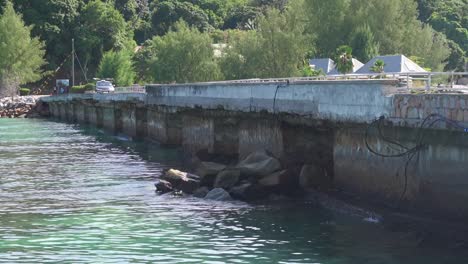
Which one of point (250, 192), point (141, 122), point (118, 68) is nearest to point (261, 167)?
point (250, 192)

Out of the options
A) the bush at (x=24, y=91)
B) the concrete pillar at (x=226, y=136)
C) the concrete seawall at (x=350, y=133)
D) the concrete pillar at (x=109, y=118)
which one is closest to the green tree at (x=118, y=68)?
the bush at (x=24, y=91)

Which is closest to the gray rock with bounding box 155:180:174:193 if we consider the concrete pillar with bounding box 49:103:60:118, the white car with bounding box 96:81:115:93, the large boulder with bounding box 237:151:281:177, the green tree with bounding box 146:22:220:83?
the large boulder with bounding box 237:151:281:177

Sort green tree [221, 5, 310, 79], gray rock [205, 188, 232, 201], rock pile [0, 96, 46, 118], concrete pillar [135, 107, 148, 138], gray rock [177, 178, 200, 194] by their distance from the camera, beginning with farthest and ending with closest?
1. rock pile [0, 96, 46, 118]
2. green tree [221, 5, 310, 79]
3. concrete pillar [135, 107, 148, 138]
4. gray rock [177, 178, 200, 194]
5. gray rock [205, 188, 232, 201]

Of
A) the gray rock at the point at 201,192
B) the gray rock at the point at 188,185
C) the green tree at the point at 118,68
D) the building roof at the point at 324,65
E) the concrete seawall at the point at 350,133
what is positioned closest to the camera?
the concrete seawall at the point at 350,133

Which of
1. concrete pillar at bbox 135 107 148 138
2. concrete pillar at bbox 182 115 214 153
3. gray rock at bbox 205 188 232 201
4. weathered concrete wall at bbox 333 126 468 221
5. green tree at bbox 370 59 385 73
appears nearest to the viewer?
weathered concrete wall at bbox 333 126 468 221

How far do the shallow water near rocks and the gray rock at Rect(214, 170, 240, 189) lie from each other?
1292mm

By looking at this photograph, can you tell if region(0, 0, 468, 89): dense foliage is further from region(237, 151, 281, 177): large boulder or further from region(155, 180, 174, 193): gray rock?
region(237, 151, 281, 177): large boulder

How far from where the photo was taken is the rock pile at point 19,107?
106 meters

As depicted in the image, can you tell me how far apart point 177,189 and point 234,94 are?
24.6 feet

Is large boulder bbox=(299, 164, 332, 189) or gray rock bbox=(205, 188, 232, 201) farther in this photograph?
large boulder bbox=(299, 164, 332, 189)

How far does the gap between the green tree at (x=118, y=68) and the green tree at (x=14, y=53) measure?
10.0 m

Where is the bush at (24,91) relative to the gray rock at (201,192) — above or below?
above

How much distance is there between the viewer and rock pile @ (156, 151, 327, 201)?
26.9 metres

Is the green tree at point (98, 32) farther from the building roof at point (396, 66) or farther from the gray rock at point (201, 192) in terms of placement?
the gray rock at point (201, 192)
